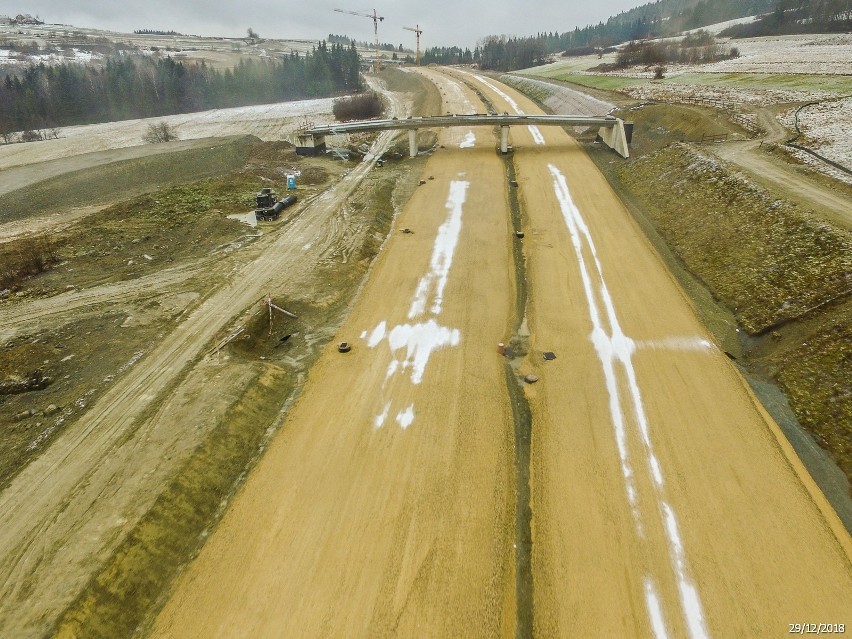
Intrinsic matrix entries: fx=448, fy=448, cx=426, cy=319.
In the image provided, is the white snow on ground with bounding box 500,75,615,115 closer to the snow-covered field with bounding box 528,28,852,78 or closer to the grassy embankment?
the snow-covered field with bounding box 528,28,852,78

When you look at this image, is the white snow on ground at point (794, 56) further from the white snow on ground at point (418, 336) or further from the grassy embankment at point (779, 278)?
the white snow on ground at point (418, 336)

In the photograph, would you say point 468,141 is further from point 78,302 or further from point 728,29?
point 728,29

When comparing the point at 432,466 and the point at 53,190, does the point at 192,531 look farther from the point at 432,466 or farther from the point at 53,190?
the point at 53,190

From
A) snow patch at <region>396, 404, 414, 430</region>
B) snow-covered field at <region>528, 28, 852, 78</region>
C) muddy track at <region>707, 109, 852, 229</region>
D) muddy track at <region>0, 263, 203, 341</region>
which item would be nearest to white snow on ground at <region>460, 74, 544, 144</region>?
muddy track at <region>707, 109, 852, 229</region>

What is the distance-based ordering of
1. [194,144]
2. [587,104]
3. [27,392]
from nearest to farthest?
[27,392] < [194,144] < [587,104]

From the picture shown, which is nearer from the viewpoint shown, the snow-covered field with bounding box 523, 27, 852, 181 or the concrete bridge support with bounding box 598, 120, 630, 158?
the snow-covered field with bounding box 523, 27, 852, 181

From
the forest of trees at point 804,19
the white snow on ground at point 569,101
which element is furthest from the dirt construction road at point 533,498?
the forest of trees at point 804,19

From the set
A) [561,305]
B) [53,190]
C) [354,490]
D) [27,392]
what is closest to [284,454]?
[354,490]
